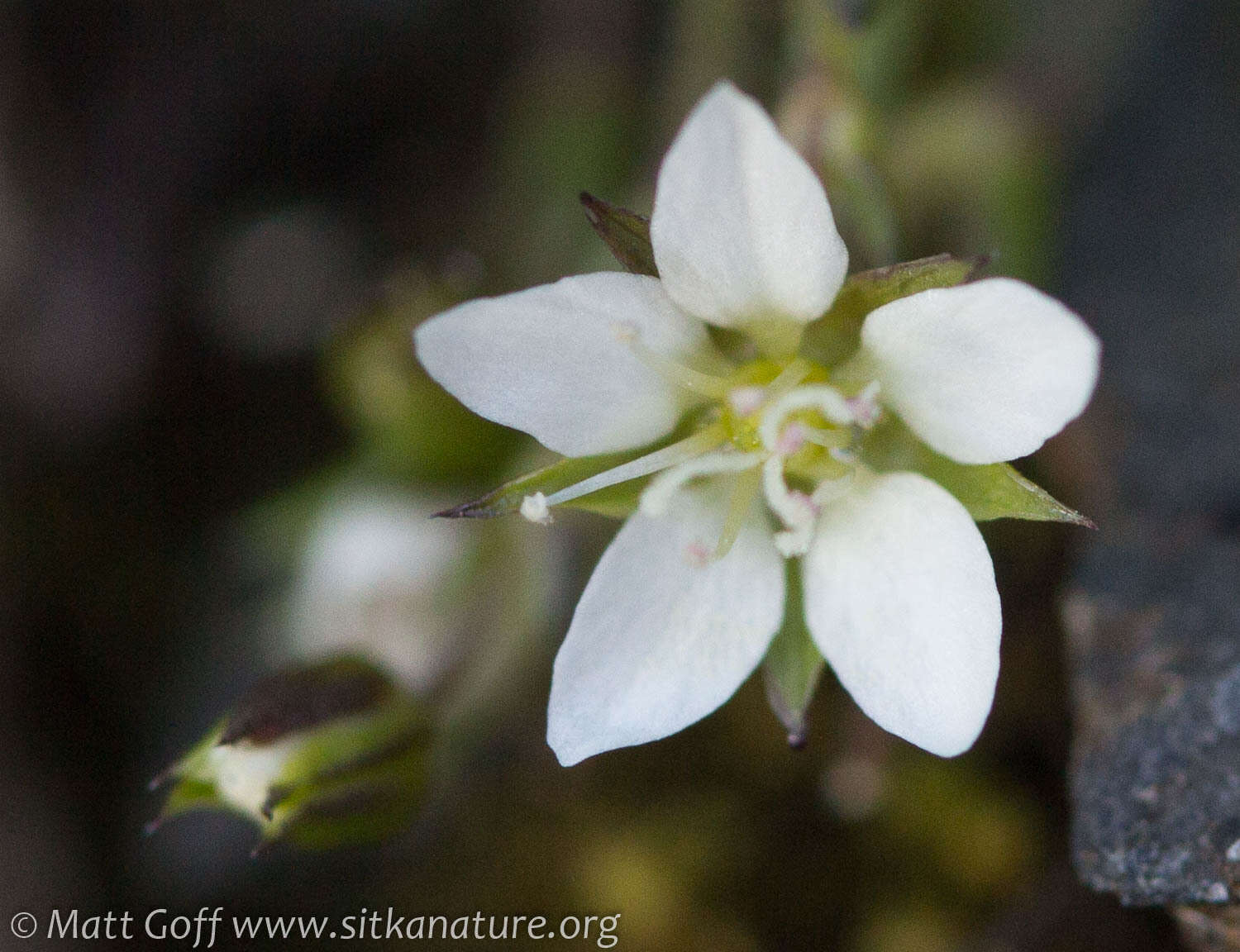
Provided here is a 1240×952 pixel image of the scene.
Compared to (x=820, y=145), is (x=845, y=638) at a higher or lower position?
lower

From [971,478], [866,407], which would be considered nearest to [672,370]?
[866,407]

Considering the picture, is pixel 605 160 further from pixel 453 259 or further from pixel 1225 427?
pixel 1225 427

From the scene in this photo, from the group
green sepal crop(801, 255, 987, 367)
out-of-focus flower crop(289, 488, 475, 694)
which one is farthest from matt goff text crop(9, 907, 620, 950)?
green sepal crop(801, 255, 987, 367)

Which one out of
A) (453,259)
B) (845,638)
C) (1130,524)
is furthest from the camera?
(453,259)

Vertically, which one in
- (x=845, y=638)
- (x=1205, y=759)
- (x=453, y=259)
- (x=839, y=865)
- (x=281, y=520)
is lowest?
(x=839, y=865)

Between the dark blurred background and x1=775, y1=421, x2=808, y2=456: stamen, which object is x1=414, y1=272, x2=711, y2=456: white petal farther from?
the dark blurred background

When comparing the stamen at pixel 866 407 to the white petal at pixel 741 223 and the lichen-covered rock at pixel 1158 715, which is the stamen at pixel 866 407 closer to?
the white petal at pixel 741 223

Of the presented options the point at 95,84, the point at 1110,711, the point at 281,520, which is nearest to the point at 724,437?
the point at 1110,711
